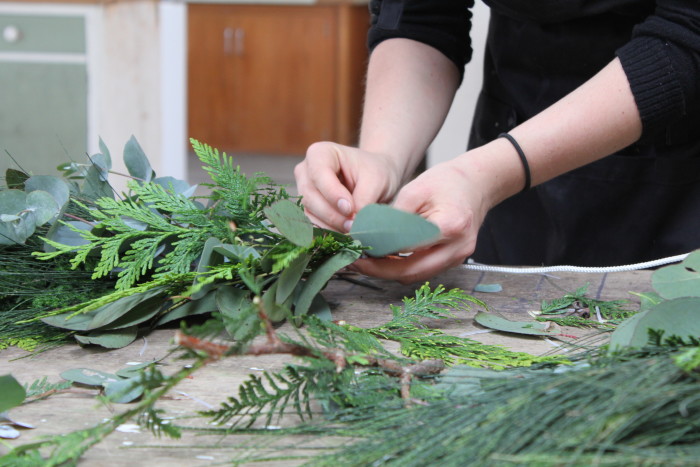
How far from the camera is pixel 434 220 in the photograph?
2.56 feet

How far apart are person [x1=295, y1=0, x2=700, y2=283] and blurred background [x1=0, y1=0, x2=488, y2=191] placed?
473mm

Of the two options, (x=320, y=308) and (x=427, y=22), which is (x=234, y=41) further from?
(x=320, y=308)

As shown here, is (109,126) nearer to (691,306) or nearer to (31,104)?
(31,104)

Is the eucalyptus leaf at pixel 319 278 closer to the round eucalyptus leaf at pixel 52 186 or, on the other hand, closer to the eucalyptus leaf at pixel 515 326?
the eucalyptus leaf at pixel 515 326

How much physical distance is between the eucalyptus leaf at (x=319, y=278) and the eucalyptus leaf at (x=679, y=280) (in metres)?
0.27

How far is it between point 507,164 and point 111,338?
1.55ft

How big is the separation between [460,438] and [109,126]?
268 centimetres

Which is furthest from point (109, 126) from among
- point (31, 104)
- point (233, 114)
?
point (233, 114)

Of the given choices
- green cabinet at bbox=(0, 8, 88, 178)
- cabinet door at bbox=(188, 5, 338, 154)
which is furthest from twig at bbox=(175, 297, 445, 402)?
cabinet door at bbox=(188, 5, 338, 154)

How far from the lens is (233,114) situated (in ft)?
15.7

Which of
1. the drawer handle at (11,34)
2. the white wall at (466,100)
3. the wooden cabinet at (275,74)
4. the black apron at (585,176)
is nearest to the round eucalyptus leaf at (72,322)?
the black apron at (585,176)

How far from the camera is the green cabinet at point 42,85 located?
280 centimetres

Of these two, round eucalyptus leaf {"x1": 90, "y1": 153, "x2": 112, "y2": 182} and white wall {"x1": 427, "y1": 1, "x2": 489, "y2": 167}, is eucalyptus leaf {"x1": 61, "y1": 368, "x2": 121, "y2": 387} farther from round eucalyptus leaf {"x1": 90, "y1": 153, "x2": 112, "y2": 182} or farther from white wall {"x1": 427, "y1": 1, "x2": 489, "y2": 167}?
white wall {"x1": 427, "y1": 1, "x2": 489, "y2": 167}

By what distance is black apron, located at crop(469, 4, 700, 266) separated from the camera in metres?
1.07
